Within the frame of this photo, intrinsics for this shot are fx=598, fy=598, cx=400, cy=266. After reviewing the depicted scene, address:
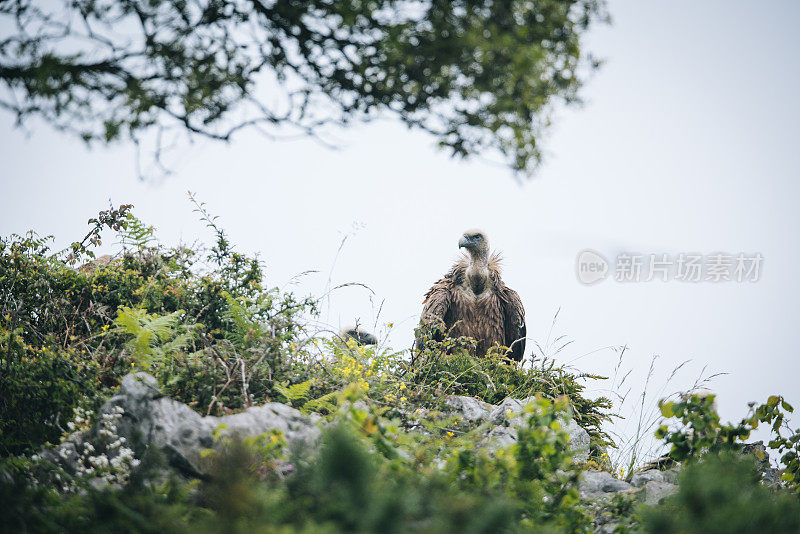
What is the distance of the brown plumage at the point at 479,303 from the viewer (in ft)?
29.3

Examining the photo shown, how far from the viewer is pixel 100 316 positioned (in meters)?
6.02

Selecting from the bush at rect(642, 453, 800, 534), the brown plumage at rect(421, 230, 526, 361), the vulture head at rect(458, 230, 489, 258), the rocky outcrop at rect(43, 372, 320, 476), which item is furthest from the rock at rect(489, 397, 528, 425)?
the vulture head at rect(458, 230, 489, 258)

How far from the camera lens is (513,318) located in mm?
9109

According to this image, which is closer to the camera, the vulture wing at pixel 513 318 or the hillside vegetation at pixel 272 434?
the hillside vegetation at pixel 272 434

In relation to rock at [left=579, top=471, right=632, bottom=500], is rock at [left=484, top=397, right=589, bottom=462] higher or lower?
higher

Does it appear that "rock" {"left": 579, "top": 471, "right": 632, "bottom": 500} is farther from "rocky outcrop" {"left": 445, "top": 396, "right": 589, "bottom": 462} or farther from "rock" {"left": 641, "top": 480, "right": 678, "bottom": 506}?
"rocky outcrop" {"left": 445, "top": 396, "right": 589, "bottom": 462}

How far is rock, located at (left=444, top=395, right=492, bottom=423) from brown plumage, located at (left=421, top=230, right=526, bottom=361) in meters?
A: 3.23

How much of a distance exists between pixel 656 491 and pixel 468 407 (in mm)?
1691

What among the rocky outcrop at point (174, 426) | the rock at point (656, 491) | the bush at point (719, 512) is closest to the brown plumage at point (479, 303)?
the rock at point (656, 491)

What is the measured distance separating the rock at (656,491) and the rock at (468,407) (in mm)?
1373

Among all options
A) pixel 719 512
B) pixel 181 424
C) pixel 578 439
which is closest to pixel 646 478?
pixel 578 439

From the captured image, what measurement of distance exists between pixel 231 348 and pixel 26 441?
161cm

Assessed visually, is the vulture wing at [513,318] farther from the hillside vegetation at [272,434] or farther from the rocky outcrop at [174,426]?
the rocky outcrop at [174,426]

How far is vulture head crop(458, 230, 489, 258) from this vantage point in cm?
925
